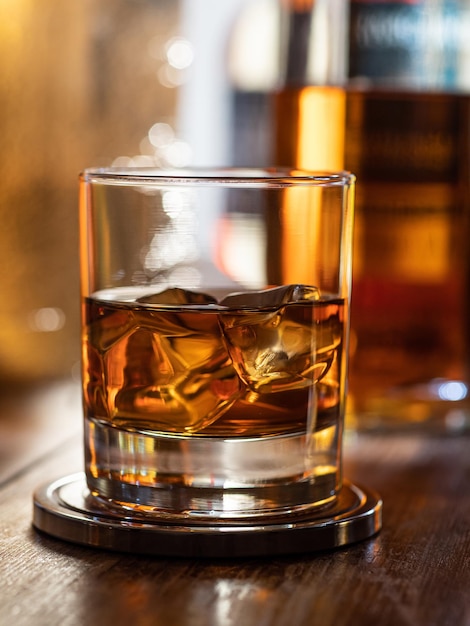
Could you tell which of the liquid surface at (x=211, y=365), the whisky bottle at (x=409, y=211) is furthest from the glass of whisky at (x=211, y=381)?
the whisky bottle at (x=409, y=211)

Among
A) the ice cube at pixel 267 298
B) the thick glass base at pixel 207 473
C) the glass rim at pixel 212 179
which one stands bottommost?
the thick glass base at pixel 207 473

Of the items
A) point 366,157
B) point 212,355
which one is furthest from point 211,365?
point 366,157

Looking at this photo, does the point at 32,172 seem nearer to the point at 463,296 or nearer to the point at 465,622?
the point at 463,296

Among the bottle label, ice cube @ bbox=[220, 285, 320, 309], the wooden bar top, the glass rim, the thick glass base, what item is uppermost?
the bottle label

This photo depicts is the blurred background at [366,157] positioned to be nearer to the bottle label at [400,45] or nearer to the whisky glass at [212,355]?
the bottle label at [400,45]

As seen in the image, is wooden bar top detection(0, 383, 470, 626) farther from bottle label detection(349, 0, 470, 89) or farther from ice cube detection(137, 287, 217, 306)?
bottle label detection(349, 0, 470, 89)

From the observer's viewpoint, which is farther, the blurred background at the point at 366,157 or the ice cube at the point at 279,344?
the blurred background at the point at 366,157

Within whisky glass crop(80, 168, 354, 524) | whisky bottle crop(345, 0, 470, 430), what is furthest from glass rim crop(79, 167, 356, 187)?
whisky bottle crop(345, 0, 470, 430)
